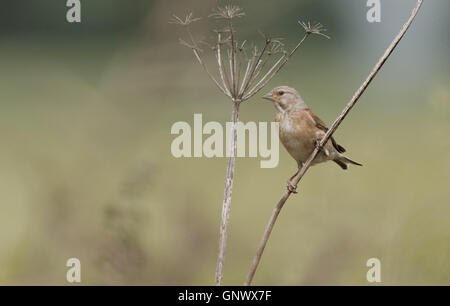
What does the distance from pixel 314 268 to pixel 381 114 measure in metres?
5.13

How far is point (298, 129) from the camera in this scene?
3.39m

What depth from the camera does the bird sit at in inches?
133

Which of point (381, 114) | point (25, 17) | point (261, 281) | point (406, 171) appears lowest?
point (261, 281)

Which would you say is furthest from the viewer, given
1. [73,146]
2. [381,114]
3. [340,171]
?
[381,114]

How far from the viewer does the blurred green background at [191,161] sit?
3.68 metres

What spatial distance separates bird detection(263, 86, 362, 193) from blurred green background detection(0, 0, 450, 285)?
0.49 metres

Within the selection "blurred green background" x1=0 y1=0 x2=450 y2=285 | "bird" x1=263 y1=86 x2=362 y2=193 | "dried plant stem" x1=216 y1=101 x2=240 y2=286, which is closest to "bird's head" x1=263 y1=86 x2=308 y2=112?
"bird" x1=263 y1=86 x2=362 y2=193

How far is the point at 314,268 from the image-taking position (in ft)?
12.2

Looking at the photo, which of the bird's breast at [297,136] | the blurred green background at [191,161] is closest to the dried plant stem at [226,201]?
the blurred green background at [191,161]

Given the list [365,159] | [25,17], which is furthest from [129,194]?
[25,17]

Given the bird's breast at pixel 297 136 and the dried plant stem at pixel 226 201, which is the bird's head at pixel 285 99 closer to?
the bird's breast at pixel 297 136

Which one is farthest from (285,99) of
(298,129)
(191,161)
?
(191,161)

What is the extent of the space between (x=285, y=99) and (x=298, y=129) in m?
0.18

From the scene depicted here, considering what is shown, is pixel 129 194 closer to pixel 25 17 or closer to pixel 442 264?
pixel 442 264
